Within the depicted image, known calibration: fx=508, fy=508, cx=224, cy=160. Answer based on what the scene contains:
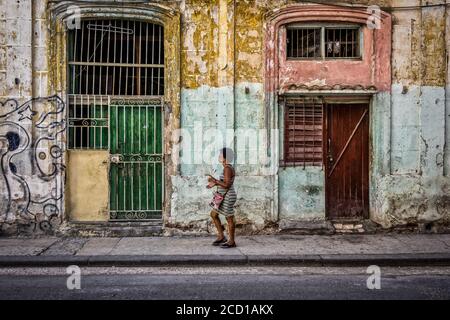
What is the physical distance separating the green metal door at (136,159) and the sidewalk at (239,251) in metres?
0.81

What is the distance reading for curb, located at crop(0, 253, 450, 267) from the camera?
25.8 feet

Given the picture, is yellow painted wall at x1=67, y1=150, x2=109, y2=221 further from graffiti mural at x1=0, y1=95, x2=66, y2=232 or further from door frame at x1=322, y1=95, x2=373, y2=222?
door frame at x1=322, y1=95, x2=373, y2=222

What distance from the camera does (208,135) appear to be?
1008cm

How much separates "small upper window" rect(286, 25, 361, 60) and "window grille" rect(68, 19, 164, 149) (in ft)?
8.87

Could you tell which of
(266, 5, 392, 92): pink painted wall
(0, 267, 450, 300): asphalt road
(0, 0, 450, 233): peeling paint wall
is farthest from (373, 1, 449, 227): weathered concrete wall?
(0, 267, 450, 300): asphalt road

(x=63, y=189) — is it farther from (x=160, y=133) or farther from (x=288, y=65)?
(x=288, y=65)

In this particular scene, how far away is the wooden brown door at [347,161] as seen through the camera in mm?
10430

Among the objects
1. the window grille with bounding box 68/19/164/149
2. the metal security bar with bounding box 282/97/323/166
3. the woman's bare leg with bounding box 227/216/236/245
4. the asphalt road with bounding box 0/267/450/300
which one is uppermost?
the window grille with bounding box 68/19/164/149

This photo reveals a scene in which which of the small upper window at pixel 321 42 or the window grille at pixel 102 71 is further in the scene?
the small upper window at pixel 321 42

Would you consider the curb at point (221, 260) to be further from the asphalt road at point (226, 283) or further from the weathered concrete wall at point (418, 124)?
the weathered concrete wall at point (418, 124)

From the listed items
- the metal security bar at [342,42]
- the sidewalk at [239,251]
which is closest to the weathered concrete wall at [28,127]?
the sidewalk at [239,251]

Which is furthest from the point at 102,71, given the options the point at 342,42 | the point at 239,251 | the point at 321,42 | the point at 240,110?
the point at 342,42

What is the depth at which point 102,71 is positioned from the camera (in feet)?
33.6
